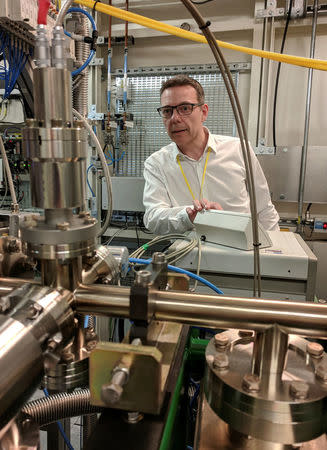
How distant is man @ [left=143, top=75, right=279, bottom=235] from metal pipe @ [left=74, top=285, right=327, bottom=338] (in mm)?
1599

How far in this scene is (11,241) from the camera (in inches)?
21.4

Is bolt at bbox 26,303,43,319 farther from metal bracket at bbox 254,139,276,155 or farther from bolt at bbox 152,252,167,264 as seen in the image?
metal bracket at bbox 254,139,276,155

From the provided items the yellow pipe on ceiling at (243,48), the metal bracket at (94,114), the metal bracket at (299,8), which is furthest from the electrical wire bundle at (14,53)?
the metal bracket at (299,8)

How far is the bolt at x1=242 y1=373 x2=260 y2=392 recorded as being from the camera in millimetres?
369

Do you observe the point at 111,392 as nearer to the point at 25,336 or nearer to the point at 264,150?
the point at 25,336

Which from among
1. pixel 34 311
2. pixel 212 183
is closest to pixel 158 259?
pixel 34 311

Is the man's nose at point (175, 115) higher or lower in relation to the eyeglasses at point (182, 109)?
lower

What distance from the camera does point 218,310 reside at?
1.33ft

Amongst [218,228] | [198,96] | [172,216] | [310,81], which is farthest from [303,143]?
[218,228]

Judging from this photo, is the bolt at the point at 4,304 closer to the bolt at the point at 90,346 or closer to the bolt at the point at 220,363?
the bolt at the point at 90,346

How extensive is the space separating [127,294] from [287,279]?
0.83m

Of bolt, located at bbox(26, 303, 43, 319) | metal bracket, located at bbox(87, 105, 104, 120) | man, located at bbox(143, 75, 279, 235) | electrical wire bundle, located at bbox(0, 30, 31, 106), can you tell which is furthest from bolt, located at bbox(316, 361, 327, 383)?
metal bracket, located at bbox(87, 105, 104, 120)

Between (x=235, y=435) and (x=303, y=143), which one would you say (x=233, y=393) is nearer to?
(x=235, y=435)

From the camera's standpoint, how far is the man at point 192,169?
2.12 m
